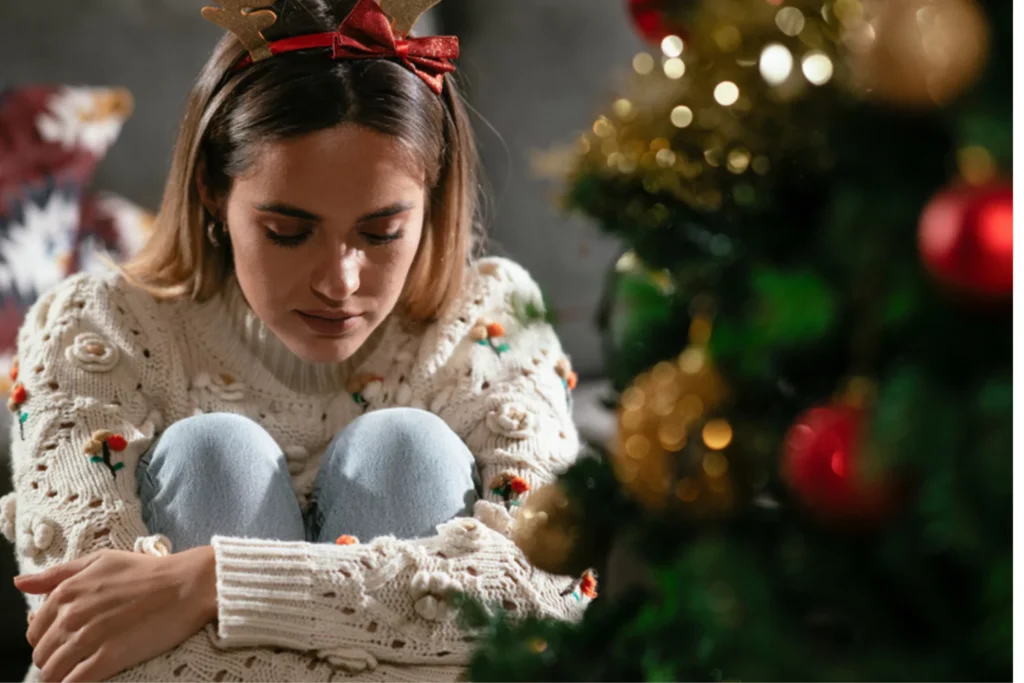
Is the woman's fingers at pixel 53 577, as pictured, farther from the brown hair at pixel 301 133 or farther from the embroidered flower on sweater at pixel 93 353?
the brown hair at pixel 301 133

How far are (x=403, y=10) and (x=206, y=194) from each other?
0.26 metres

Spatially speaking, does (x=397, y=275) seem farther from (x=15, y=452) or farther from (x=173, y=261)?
(x=15, y=452)

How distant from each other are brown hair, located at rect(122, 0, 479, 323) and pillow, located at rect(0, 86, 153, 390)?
0.41 metres

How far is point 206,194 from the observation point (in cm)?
111

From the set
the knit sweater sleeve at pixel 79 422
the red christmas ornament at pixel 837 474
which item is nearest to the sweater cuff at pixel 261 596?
the knit sweater sleeve at pixel 79 422

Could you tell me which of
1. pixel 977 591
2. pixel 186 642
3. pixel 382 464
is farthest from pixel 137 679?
pixel 977 591

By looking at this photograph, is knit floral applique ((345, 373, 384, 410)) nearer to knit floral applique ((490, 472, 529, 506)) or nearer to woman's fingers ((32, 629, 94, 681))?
knit floral applique ((490, 472, 529, 506))

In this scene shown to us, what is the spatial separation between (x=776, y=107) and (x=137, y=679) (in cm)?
67

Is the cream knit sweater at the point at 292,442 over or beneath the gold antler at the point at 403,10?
beneath

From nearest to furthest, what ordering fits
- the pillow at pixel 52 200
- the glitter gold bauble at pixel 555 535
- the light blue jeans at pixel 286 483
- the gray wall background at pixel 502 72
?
the glitter gold bauble at pixel 555 535, the light blue jeans at pixel 286 483, the pillow at pixel 52 200, the gray wall background at pixel 502 72

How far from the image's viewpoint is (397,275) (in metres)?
1.06

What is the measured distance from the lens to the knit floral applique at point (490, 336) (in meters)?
1.14

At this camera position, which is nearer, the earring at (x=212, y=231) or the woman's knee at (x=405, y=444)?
Answer: the woman's knee at (x=405, y=444)

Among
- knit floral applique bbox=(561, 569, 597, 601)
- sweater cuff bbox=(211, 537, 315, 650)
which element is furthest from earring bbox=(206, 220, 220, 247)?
knit floral applique bbox=(561, 569, 597, 601)
